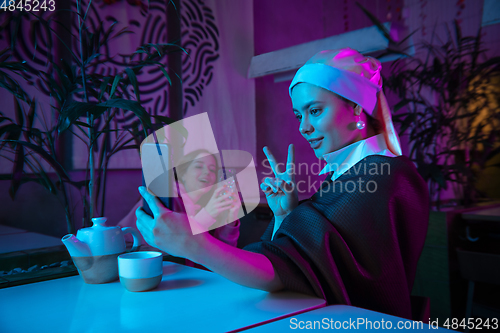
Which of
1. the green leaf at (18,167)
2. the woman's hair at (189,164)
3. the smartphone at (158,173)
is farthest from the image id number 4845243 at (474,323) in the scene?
the green leaf at (18,167)

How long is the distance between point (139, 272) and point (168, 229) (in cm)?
23

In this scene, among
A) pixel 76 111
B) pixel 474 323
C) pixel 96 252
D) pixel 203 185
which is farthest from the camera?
pixel 474 323

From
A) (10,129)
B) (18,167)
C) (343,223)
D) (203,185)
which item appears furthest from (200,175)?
(343,223)

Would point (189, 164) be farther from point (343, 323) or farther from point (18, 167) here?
point (343, 323)

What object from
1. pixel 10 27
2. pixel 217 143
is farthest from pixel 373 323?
pixel 217 143

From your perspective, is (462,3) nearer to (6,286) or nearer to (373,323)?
(373,323)

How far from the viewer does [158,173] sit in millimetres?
834

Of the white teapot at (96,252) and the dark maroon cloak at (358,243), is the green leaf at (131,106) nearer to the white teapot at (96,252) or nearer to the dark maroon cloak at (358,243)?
the white teapot at (96,252)

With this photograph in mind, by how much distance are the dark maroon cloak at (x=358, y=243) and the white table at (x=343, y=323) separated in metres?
0.11

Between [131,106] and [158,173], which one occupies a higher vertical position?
[131,106]

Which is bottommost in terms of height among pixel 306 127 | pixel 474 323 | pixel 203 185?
pixel 474 323

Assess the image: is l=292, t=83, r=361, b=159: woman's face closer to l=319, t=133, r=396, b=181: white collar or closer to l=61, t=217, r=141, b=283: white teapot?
l=319, t=133, r=396, b=181: white collar

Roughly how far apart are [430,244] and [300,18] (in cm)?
275

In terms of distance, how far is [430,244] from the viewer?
2.57 meters
